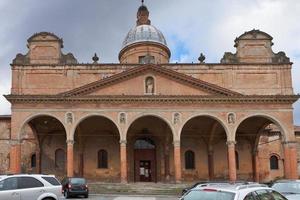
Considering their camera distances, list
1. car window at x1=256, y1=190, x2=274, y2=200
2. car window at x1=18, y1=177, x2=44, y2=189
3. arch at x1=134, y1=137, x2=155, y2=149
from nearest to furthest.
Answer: car window at x1=256, y1=190, x2=274, y2=200 < car window at x1=18, y1=177, x2=44, y2=189 < arch at x1=134, y1=137, x2=155, y2=149

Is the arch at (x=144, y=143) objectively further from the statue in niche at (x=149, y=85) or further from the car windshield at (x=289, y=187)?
→ the car windshield at (x=289, y=187)

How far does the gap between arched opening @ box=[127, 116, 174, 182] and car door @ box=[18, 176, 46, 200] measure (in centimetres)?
2604

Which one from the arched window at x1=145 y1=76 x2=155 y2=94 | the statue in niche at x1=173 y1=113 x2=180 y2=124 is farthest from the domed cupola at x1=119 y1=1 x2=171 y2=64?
the statue in niche at x1=173 y1=113 x2=180 y2=124

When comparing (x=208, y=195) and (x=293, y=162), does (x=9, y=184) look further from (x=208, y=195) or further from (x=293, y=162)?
(x=293, y=162)

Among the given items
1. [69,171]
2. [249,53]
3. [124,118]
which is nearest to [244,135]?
[249,53]

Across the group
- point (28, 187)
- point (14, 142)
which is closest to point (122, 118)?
point (14, 142)

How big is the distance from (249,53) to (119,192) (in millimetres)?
19031

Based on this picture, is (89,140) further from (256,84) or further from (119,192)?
(256,84)

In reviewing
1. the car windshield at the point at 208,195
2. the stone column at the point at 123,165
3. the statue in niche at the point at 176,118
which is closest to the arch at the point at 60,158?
the stone column at the point at 123,165

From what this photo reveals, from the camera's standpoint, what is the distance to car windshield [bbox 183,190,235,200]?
8723 mm

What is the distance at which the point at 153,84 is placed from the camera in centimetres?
3762

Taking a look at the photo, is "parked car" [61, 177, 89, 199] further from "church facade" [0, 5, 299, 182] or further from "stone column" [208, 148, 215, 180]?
"stone column" [208, 148, 215, 180]

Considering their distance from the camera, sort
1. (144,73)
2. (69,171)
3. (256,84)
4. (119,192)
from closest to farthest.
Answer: (119,192), (69,171), (144,73), (256,84)

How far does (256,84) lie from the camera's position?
41375 millimetres
